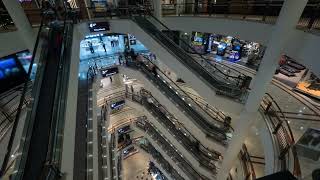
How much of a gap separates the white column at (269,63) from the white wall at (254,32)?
1.06ft

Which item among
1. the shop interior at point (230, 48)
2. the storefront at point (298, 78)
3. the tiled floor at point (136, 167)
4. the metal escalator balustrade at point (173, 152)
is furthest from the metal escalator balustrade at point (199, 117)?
the tiled floor at point (136, 167)

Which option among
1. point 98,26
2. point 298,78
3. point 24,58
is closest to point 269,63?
point 298,78

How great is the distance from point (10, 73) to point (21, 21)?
434 centimetres

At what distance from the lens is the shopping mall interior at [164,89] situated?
4.75 m

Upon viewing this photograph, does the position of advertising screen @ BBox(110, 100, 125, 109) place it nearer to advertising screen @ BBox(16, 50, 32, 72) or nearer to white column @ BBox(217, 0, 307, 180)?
advertising screen @ BBox(16, 50, 32, 72)

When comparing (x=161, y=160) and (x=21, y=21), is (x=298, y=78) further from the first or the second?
(x=21, y=21)

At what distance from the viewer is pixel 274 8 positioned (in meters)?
9.23

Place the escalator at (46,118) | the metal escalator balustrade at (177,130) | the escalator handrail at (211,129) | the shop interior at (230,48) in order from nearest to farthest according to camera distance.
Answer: the escalator at (46,118) < the escalator handrail at (211,129) < the metal escalator balustrade at (177,130) < the shop interior at (230,48)

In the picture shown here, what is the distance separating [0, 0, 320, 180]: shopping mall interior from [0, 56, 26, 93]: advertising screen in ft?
0.19

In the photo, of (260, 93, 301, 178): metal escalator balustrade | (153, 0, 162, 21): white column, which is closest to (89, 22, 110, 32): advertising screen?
(153, 0, 162, 21): white column

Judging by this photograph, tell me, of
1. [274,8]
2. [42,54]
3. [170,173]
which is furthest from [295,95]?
[170,173]

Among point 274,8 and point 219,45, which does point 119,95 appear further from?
point 274,8

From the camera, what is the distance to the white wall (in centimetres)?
492

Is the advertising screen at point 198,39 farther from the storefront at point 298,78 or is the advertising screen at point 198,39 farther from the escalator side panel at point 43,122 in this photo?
the escalator side panel at point 43,122
